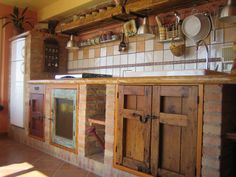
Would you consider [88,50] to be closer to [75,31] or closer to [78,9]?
[75,31]

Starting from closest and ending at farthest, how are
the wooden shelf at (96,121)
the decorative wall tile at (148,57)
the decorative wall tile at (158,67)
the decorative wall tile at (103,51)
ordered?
1. the wooden shelf at (96,121)
2. the decorative wall tile at (158,67)
3. the decorative wall tile at (148,57)
4. the decorative wall tile at (103,51)

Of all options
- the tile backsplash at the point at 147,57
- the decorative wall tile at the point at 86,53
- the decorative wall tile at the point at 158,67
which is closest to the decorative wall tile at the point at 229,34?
the tile backsplash at the point at 147,57

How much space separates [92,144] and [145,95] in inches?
36.8

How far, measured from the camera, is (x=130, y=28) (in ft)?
8.87

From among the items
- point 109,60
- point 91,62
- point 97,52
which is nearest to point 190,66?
point 109,60

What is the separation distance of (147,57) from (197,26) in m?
0.69

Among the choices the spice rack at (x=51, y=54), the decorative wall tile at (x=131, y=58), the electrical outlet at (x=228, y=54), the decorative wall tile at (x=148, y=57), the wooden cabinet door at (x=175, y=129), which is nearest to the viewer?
the wooden cabinet door at (x=175, y=129)

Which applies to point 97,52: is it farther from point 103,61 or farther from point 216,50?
point 216,50

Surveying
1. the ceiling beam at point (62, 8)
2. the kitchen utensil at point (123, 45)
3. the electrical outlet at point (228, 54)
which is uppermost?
the ceiling beam at point (62, 8)

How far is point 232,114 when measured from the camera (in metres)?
1.61

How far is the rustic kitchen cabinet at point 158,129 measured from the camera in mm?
1603

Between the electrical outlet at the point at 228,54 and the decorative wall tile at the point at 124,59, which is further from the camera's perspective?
the decorative wall tile at the point at 124,59

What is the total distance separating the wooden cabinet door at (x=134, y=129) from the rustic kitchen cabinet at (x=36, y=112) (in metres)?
1.38

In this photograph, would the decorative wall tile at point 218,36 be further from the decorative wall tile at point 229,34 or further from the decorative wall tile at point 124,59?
the decorative wall tile at point 124,59
